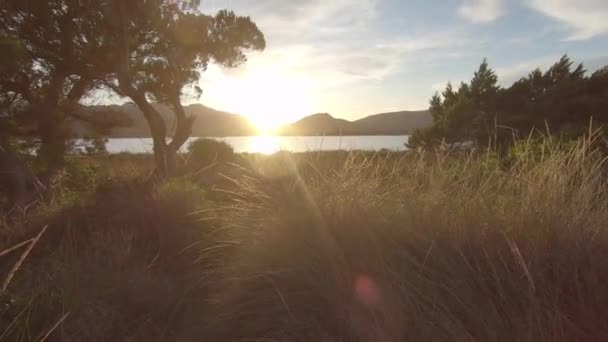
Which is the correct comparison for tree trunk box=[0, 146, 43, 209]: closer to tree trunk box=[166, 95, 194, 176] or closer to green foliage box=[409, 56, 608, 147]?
A: tree trunk box=[166, 95, 194, 176]

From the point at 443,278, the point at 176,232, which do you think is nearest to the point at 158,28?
the point at 176,232

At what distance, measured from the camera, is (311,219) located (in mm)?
3148

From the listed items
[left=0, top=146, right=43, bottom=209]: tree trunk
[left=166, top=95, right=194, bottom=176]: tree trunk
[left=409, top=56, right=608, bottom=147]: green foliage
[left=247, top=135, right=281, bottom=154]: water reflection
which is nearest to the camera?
[left=247, top=135, right=281, bottom=154]: water reflection

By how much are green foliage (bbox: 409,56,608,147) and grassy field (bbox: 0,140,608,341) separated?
683 inches

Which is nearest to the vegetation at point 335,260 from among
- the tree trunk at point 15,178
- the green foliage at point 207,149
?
the tree trunk at point 15,178

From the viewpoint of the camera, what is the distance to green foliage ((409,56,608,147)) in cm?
2100

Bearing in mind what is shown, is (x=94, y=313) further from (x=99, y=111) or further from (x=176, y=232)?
(x=99, y=111)

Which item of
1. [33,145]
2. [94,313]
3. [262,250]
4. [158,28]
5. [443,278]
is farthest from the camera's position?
[158,28]

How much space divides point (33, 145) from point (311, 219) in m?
9.81

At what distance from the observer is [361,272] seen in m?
2.58

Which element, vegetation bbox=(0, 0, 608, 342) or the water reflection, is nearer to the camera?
vegetation bbox=(0, 0, 608, 342)

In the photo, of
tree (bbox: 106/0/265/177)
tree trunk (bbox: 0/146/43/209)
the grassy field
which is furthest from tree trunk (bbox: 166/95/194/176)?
the grassy field

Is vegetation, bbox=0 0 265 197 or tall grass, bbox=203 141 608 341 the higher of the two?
vegetation, bbox=0 0 265 197

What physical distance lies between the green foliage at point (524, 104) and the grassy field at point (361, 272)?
1735cm
